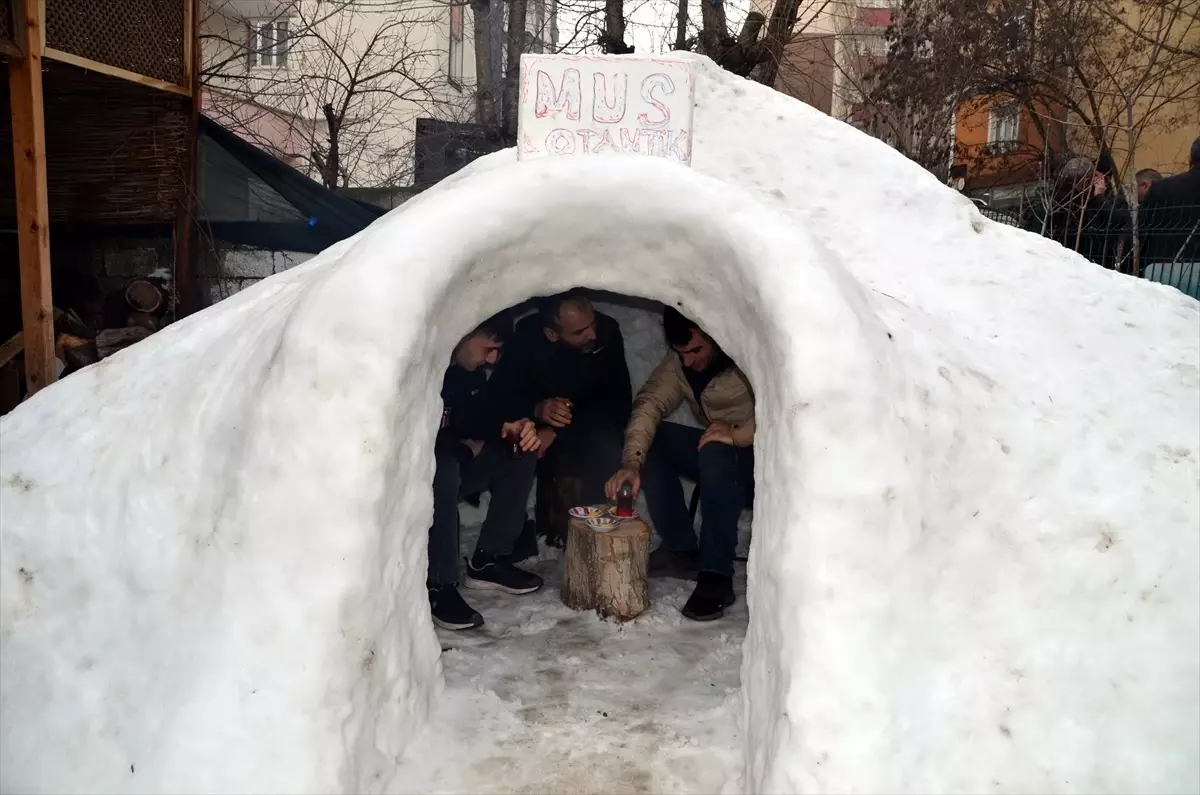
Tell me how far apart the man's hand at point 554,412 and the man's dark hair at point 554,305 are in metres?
0.32

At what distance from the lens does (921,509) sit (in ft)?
6.34

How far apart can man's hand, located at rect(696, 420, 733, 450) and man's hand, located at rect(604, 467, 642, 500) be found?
30cm

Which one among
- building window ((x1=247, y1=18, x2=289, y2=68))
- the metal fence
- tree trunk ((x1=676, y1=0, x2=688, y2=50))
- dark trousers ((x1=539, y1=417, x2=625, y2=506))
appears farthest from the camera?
tree trunk ((x1=676, y1=0, x2=688, y2=50))

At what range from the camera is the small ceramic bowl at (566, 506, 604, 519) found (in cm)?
326

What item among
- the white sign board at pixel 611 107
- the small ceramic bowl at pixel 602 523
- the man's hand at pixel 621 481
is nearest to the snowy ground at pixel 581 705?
the small ceramic bowl at pixel 602 523

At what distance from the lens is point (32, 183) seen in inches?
159

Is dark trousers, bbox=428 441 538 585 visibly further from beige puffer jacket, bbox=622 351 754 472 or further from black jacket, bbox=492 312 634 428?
beige puffer jacket, bbox=622 351 754 472

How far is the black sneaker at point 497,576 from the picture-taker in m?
3.47

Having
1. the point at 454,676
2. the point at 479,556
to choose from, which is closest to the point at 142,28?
the point at 479,556

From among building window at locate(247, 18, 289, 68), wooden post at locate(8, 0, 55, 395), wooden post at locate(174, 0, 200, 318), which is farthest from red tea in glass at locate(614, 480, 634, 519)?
building window at locate(247, 18, 289, 68)

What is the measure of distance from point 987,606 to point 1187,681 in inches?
20.1

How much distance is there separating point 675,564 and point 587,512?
62 centimetres

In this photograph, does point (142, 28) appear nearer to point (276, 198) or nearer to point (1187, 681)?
point (276, 198)

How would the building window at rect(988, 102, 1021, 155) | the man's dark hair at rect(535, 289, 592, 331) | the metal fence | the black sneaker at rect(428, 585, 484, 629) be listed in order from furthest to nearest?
the building window at rect(988, 102, 1021, 155), the metal fence, the man's dark hair at rect(535, 289, 592, 331), the black sneaker at rect(428, 585, 484, 629)
